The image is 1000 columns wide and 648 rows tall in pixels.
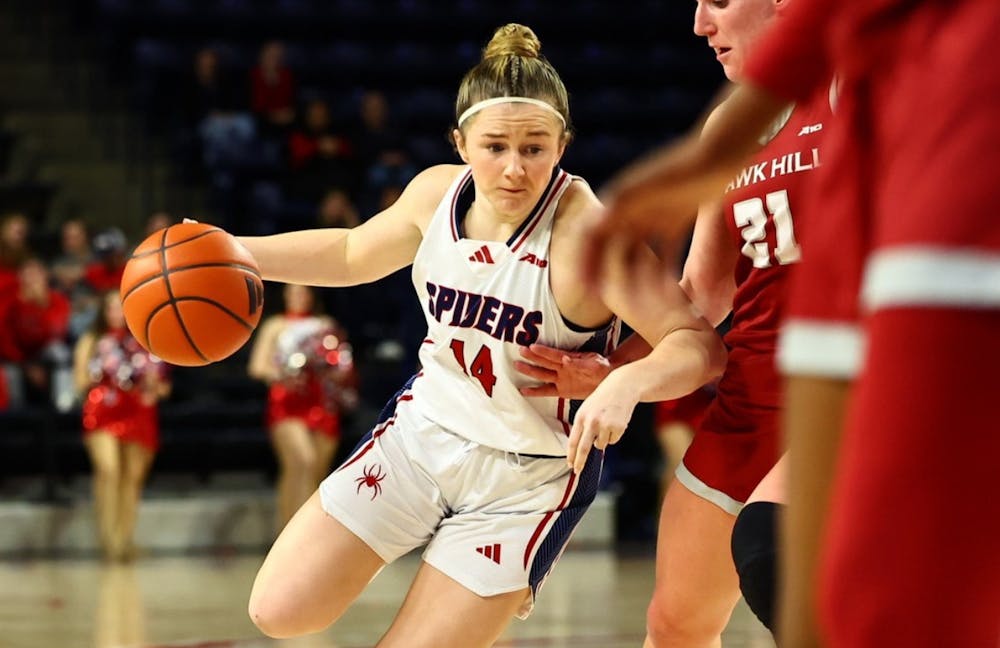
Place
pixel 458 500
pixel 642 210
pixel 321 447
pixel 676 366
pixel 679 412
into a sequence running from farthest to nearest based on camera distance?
pixel 321 447
pixel 679 412
pixel 458 500
pixel 676 366
pixel 642 210

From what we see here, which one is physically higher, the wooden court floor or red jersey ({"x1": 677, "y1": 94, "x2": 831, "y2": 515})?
red jersey ({"x1": 677, "y1": 94, "x2": 831, "y2": 515})

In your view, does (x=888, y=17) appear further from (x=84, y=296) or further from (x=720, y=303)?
(x=84, y=296)

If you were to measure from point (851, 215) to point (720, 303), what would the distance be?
188 cm

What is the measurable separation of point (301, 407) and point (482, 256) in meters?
6.35

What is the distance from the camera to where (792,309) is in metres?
1.62

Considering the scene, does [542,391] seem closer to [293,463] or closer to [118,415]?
[293,463]

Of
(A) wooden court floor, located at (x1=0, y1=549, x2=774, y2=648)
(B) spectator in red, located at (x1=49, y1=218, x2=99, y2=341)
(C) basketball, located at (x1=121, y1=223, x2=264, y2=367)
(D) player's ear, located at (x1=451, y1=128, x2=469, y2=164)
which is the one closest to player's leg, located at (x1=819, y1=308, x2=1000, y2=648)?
(D) player's ear, located at (x1=451, y1=128, x2=469, y2=164)

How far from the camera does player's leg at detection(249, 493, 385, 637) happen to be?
3191 millimetres

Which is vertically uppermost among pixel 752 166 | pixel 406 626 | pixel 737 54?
pixel 737 54

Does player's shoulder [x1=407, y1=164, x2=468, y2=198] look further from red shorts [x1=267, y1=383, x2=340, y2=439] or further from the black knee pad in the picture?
red shorts [x1=267, y1=383, x2=340, y2=439]

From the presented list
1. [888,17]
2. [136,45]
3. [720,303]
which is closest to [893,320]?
[888,17]

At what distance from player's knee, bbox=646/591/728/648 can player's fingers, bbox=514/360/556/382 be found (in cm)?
59

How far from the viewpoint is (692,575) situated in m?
3.29

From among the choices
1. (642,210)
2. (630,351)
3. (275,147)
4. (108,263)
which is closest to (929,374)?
(642,210)
